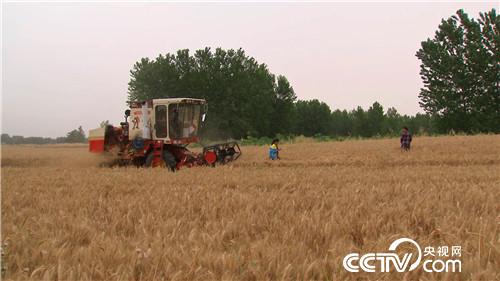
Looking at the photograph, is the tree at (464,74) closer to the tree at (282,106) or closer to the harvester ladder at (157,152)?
the tree at (282,106)

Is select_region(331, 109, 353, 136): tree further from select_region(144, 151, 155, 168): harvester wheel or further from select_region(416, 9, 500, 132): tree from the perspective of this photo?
select_region(144, 151, 155, 168): harvester wheel

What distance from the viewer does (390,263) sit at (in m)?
2.42

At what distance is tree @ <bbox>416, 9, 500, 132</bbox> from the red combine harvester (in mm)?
37169

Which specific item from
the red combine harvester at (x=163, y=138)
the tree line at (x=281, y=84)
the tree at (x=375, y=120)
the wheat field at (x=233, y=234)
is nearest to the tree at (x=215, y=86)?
the tree line at (x=281, y=84)

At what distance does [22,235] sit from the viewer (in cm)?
322

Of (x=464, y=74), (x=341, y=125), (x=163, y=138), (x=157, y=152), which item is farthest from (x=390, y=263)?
(x=341, y=125)

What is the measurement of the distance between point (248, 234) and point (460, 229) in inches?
64.0

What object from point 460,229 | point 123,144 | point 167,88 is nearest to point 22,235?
point 460,229

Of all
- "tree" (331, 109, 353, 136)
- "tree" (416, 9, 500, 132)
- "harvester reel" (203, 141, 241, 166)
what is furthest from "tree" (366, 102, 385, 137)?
"harvester reel" (203, 141, 241, 166)

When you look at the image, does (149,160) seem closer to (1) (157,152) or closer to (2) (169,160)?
(1) (157,152)

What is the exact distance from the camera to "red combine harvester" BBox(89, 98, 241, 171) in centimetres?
1436

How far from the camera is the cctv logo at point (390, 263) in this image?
2326mm

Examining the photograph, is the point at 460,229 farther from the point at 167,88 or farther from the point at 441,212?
the point at 167,88

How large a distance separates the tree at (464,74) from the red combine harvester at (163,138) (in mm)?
37169
